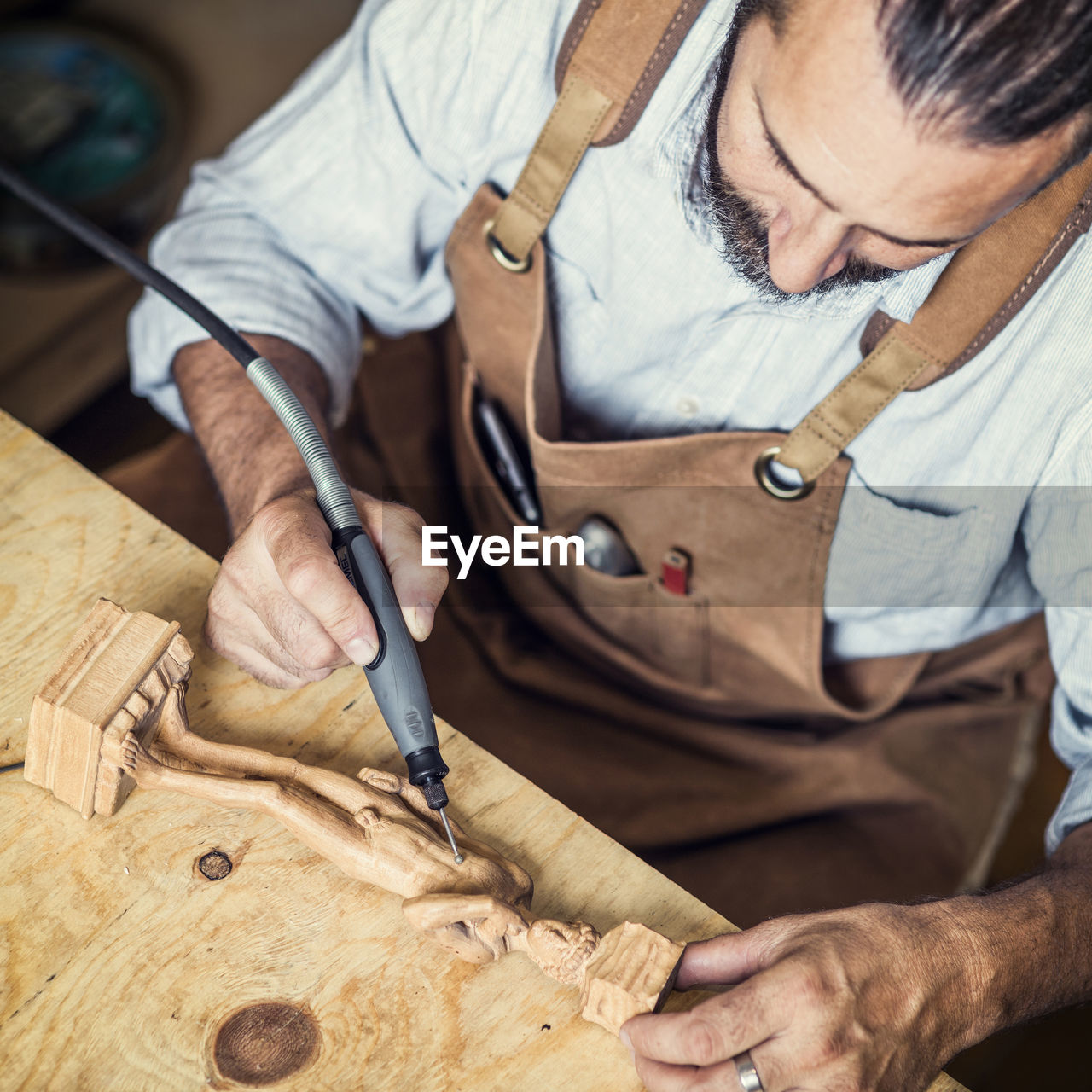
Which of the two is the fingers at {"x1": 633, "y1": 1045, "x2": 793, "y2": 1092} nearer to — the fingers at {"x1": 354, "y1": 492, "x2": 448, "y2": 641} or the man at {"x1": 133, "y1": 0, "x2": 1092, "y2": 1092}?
the man at {"x1": 133, "y1": 0, "x2": 1092, "y2": 1092}

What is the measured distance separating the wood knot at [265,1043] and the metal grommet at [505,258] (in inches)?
28.6

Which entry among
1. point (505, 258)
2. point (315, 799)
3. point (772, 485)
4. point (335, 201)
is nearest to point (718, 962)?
point (315, 799)

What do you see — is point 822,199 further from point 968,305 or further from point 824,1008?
point 824,1008

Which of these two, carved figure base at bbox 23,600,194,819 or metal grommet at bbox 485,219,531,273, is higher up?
metal grommet at bbox 485,219,531,273

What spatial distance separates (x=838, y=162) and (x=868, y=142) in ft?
0.10

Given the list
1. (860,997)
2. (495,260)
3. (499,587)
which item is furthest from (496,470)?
(860,997)

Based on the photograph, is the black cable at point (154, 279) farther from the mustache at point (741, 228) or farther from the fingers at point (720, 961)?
the fingers at point (720, 961)

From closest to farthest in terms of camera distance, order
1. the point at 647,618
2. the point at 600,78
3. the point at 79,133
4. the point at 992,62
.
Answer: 1. the point at 992,62
2. the point at 600,78
3. the point at 647,618
4. the point at 79,133

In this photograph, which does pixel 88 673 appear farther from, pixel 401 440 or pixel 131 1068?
pixel 401 440

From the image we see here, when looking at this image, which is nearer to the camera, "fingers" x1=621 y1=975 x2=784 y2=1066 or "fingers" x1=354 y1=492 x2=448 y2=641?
"fingers" x1=621 y1=975 x2=784 y2=1066

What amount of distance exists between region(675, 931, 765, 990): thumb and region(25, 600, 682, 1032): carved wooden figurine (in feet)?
0.08

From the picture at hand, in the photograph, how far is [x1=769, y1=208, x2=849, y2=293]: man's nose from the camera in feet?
2.62

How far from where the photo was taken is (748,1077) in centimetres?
72

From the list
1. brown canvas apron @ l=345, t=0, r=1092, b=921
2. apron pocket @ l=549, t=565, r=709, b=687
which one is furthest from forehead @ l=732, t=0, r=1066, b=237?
apron pocket @ l=549, t=565, r=709, b=687
